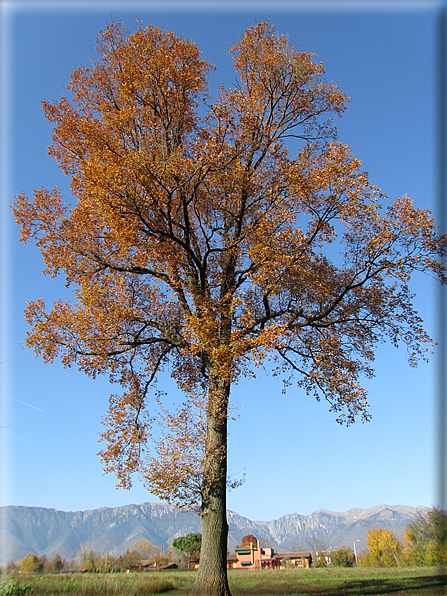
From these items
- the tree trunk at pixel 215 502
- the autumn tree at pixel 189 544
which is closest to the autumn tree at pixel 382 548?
the autumn tree at pixel 189 544

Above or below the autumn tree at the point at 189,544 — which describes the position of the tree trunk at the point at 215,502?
above

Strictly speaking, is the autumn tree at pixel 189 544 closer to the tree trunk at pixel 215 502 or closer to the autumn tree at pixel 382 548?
the autumn tree at pixel 382 548

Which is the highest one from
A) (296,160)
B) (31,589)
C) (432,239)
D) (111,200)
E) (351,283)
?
(296,160)

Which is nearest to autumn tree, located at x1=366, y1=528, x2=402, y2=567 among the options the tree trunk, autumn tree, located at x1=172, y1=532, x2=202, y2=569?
autumn tree, located at x1=172, y1=532, x2=202, y2=569

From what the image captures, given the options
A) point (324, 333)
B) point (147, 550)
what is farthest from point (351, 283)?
point (147, 550)

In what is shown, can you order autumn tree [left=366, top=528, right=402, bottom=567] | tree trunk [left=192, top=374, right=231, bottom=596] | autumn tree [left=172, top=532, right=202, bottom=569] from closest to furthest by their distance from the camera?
tree trunk [left=192, top=374, right=231, bottom=596]
autumn tree [left=366, top=528, right=402, bottom=567]
autumn tree [left=172, top=532, right=202, bottom=569]

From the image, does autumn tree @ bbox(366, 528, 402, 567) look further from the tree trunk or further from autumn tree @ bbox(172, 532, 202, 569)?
the tree trunk

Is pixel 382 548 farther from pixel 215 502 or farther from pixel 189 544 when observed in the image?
pixel 215 502

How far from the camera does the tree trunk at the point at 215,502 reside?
1005 centimetres

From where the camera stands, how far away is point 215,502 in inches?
424

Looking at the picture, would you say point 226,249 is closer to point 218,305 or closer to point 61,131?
point 218,305

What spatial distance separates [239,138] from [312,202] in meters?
3.47

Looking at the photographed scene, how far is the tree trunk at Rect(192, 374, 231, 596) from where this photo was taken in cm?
1005

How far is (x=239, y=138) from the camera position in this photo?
45.0ft
